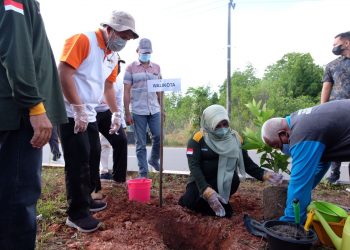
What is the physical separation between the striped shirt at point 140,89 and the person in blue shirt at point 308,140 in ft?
7.26

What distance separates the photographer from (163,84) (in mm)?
3346

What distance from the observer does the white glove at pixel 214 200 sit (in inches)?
121

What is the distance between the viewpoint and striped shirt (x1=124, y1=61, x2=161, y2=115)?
458 centimetres

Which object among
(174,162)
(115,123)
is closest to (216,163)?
(115,123)

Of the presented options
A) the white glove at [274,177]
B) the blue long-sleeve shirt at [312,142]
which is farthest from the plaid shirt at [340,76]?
the blue long-sleeve shirt at [312,142]

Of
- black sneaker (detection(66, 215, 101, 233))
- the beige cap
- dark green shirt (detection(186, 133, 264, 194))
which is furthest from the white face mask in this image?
black sneaker (detection(66, 215, 101, 233))

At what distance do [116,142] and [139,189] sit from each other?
2.44ft

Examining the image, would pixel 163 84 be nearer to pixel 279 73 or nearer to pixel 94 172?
pixel 94 172

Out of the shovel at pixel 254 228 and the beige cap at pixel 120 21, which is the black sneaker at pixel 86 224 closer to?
the shovel at pixel 254 228

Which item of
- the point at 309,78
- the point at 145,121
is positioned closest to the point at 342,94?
the point at 145,121

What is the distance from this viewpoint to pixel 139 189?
3.67m

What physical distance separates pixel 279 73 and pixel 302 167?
62.9 feet

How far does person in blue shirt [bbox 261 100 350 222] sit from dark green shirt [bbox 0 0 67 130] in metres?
1.74

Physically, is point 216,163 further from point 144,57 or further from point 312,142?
point 144,57
